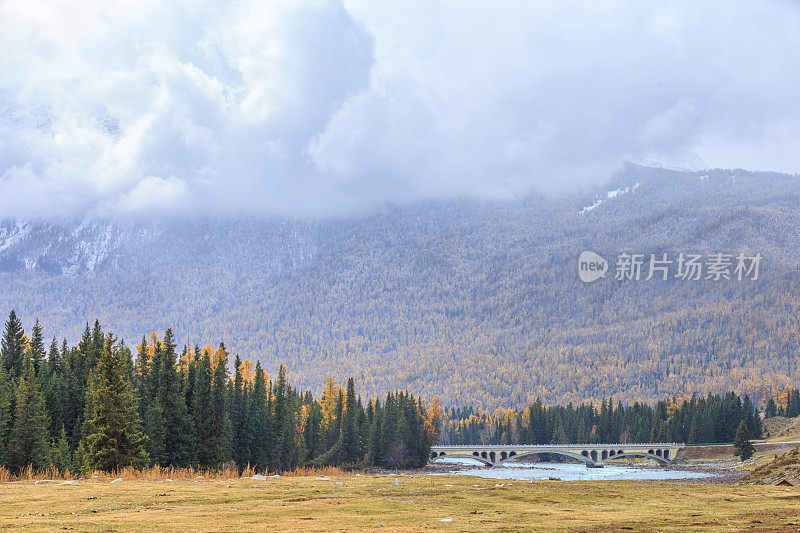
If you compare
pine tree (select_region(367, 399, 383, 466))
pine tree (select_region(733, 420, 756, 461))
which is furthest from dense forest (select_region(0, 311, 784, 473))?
pine tree (select_region(733, 420, 756, 461))

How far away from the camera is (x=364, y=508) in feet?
122

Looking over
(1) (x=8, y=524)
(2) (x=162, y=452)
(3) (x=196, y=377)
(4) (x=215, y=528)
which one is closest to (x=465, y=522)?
(4) (x=215, y=528)

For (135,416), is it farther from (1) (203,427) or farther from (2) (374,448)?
(2) (374,448)

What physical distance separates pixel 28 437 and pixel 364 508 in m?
65.6

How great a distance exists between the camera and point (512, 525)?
3222cm

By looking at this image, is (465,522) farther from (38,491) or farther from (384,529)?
(38,491)

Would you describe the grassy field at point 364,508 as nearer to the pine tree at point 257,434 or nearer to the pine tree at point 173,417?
the pine tree at point 173,417

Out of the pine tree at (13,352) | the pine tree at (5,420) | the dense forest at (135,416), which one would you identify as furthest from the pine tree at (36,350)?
the pine tree at (5,420)

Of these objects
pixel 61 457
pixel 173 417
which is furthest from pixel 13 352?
pixel 61 457

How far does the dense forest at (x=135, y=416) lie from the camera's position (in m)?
A: 73.4

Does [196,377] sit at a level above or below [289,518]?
above

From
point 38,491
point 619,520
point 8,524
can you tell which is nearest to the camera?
point 8,524

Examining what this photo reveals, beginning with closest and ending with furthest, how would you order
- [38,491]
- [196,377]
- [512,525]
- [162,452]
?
[512,525], [38,491], [162,452], [196,377]

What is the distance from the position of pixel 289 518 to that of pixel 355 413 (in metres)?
164
